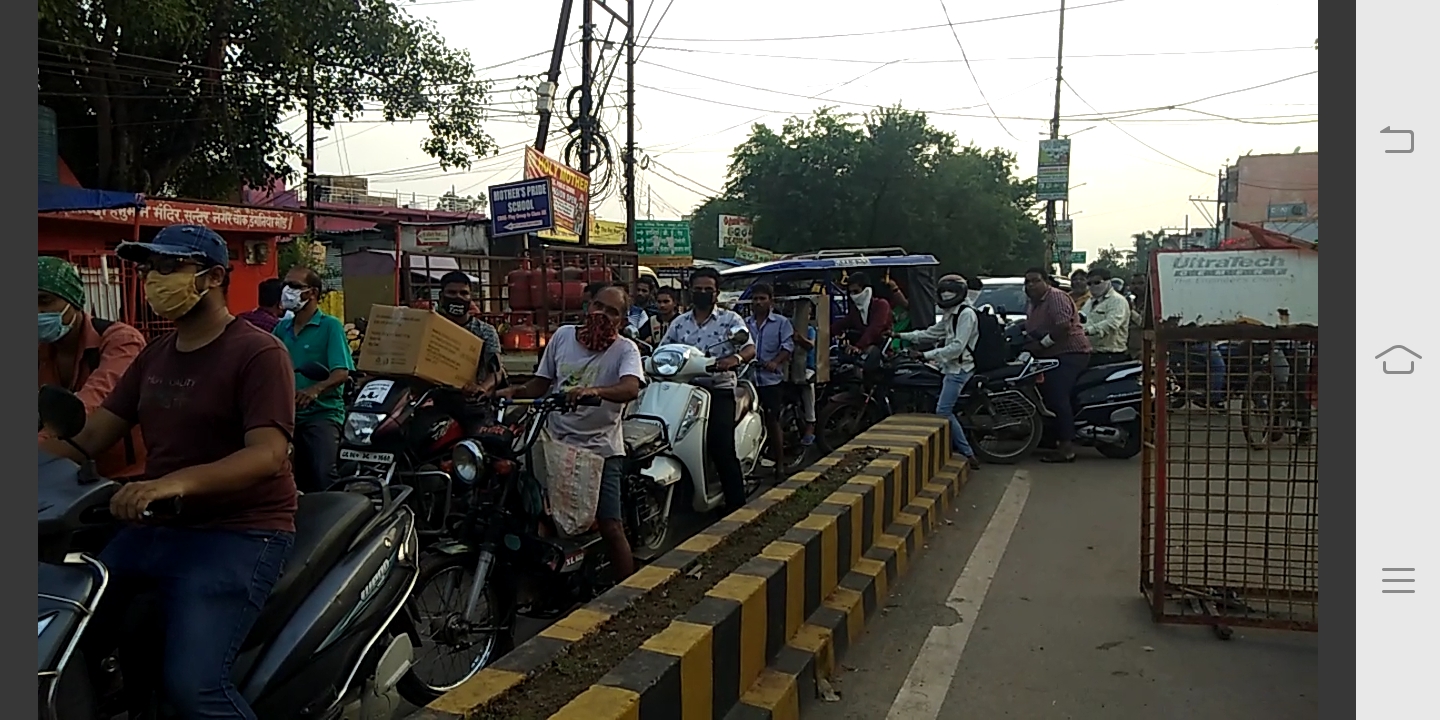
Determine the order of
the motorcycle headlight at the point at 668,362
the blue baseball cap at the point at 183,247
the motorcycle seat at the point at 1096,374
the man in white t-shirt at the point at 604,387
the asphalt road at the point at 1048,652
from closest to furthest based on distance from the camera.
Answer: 1. the blue baseball cap at the point at 183,247
2. the asphalt road at the point at 1048,652
3. the man in white t-shirt at the point at 604,387
4. the motorcycle headlight at the point at 668,362
5. the motorcycle seat at the point at 1096,374

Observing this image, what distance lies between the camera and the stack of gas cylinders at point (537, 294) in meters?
13.3

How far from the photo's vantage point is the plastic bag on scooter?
429 centimetres

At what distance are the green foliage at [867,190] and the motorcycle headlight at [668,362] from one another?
22353mm

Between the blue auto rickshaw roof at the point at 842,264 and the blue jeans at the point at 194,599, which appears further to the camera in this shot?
the blue auto rickshaw roof at the point at 842,264

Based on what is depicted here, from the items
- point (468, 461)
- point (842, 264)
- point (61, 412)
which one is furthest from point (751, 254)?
point (61, 412)

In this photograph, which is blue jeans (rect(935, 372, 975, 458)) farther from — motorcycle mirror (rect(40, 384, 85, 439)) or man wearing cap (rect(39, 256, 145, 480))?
motorcycle mirror (rect(40, 384, 85, 439))

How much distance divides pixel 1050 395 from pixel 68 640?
7.77m

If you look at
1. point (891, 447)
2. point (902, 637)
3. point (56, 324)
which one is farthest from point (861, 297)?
point (56, 324)

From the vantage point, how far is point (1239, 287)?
13.8 feet

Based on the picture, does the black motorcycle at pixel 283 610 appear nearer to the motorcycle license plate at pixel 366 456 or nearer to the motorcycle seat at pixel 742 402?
the motorcycle license plate at pixel 366 456

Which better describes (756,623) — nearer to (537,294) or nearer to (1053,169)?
(537,294)

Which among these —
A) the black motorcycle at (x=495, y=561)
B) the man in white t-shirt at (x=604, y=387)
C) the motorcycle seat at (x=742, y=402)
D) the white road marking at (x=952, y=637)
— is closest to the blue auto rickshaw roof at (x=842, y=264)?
the motorcycle seat at (x=742, y=402)

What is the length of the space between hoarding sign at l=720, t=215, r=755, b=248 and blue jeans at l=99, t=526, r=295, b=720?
86.6 feet

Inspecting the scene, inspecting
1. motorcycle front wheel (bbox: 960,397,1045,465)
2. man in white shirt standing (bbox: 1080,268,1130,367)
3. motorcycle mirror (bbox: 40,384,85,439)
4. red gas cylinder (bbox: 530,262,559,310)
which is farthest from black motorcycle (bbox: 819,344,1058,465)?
motorcycle mirror (bbox: 40,384,85,439)
